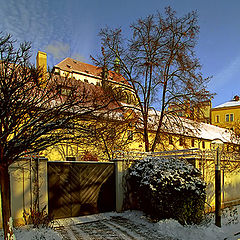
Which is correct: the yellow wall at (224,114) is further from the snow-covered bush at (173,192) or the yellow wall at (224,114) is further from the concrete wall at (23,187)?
the concrete wall at (23,187)

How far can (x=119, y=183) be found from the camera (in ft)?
33.4

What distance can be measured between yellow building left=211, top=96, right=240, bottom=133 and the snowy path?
133 ft

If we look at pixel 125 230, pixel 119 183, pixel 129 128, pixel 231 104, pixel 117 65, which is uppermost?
pixel 231 104

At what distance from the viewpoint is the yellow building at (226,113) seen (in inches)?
1720

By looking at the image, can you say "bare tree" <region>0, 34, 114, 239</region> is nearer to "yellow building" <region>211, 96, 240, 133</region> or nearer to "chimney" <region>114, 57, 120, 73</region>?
"chimney" <region>114, 57, 120, 73</region>

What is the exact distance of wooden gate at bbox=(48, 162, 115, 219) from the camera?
28.7 feet

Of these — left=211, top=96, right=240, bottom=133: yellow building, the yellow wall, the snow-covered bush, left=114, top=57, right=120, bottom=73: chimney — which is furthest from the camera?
left=211, top=96, right=240, bottom=133: yellow building

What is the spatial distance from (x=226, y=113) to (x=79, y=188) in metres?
42.8

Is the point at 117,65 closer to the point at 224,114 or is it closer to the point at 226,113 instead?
the point at 226,113

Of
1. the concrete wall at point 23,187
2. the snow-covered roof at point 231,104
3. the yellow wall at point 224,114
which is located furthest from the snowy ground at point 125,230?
the snow-covered roof at point 231,104

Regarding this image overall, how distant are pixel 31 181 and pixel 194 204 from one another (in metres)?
6.03

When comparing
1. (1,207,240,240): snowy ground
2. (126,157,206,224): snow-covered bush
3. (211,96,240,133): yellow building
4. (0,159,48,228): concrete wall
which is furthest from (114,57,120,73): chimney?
(211,96,240,133): yellow building

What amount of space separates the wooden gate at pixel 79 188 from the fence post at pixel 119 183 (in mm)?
227

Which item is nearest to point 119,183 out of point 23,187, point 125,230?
point 125,230
